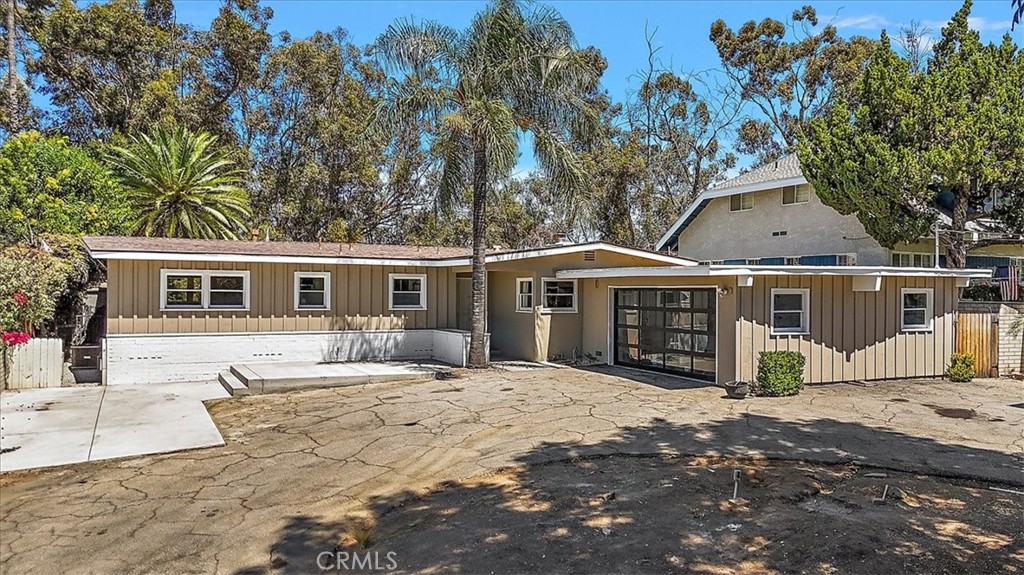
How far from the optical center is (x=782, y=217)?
18781mm

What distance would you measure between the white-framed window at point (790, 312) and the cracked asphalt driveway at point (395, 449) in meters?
1.23

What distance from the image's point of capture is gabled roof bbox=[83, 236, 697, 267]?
464 inches

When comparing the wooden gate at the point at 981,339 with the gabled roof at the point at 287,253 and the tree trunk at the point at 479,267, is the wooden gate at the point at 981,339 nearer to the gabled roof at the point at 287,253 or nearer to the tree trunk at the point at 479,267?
the gabled roof at the point at 287,253

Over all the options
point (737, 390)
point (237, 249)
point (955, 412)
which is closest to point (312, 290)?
point (237, 249)

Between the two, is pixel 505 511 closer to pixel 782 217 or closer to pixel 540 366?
pixel 540 366

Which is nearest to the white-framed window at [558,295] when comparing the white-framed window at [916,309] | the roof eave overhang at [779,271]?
the roof eave overhang at [779,271]

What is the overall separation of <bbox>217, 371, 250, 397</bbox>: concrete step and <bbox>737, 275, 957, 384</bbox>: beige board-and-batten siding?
8.59 metres

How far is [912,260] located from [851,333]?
690cm

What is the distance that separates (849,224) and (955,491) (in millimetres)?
13130

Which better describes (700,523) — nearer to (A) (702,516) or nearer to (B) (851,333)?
(A) (702,516)

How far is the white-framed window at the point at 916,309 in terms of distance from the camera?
12719mm

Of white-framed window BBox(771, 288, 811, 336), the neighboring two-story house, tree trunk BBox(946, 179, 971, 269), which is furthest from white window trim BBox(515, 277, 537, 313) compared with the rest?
tree trunk BBox(946, 179, 971, 269)

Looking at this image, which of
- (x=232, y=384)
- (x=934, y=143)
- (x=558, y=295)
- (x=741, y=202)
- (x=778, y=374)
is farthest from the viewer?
(x=741, y=202)

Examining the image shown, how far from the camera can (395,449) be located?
284 inches
